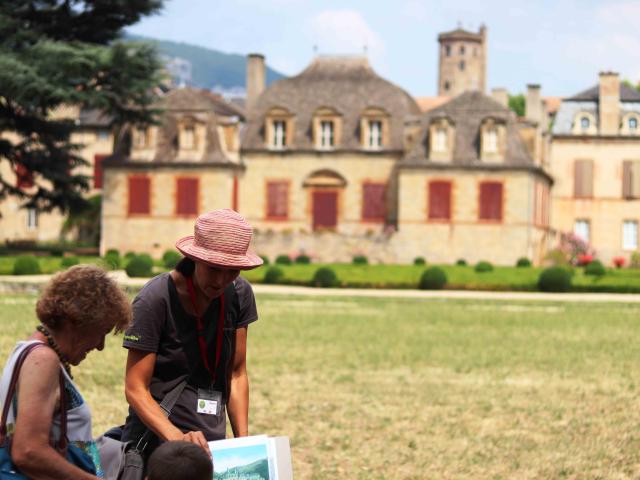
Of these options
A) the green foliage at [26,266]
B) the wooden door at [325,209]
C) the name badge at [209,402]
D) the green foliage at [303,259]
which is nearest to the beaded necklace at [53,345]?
the name badge at [209,402]

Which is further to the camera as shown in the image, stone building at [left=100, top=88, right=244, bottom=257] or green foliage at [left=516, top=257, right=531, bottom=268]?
stone building at [left=100, top=88, right=244, bottom=257]

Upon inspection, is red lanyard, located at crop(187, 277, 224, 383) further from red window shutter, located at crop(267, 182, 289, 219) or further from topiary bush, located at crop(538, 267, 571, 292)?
red window shutter, located at crop(267, 182, 289, 219)

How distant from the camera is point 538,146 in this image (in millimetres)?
40844

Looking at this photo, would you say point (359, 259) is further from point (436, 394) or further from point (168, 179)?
point (436, 394)

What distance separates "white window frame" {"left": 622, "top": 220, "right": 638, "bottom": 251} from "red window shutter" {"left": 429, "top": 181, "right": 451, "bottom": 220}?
8966mm

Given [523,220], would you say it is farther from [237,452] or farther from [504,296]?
[237,452]

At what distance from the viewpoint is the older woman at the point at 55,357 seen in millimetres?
3621

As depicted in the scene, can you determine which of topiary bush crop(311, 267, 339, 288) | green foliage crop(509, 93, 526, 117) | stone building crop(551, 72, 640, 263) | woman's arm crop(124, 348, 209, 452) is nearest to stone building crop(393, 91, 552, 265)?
stone building crop(551, 72, 640, 263)

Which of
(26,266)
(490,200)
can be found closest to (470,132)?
(490,200)

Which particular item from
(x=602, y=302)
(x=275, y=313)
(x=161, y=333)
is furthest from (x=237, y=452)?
(x=602, y=302)

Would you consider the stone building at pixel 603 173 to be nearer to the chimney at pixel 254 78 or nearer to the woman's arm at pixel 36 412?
the chimney at pixel 254 78

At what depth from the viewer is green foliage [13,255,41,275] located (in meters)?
28.2

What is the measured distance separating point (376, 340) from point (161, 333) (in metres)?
10.8

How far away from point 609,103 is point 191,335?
4227cm
